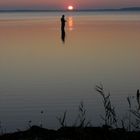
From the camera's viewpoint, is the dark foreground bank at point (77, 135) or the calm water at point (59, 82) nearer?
the dark foreground bank at point (77, 135)

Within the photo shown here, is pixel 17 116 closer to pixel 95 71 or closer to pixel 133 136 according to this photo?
pixel 133 136

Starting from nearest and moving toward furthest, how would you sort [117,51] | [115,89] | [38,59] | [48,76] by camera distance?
1. [115,89]
2. [48,76]
3. [38,59]
4. [117,51]

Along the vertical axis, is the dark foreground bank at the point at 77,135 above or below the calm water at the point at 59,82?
below

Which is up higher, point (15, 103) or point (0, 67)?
point (0, 67)

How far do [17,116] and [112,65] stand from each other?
12831mm

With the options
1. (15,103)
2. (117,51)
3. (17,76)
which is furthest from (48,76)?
(117,51)

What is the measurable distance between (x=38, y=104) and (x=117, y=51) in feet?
63.1

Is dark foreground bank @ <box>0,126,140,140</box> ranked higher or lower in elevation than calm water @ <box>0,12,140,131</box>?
lower

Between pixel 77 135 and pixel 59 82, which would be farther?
pixel 59 82

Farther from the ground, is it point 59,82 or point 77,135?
point 59,82

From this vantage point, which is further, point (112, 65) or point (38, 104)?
point (112, 65)

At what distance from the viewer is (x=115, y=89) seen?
17938 millimetres

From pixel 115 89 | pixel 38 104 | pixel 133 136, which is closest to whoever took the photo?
pixel 133 136

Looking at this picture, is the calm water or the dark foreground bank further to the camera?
the calm water
